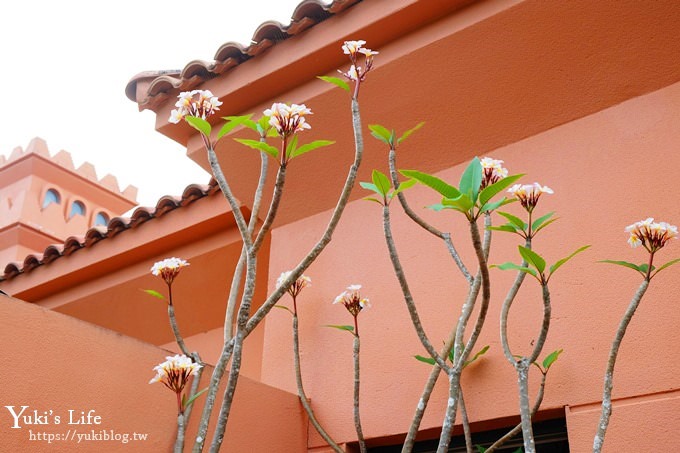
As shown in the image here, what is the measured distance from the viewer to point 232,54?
4.24 metres

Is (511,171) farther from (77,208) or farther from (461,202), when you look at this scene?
(77,208)

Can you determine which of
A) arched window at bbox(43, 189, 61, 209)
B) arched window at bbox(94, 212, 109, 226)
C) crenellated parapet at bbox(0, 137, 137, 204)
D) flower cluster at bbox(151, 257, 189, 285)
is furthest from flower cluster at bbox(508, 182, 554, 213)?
arched window at bbox(94, 212, 109, 226)

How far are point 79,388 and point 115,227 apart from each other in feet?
9.35

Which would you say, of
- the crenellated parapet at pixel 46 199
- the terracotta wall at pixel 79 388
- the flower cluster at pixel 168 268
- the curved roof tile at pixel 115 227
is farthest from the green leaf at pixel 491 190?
the crenellated parapet at pixel 46 199

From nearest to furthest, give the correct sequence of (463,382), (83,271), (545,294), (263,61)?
1. (545,294)
2. (463,382)
3. (263,61)
4. (83,271)

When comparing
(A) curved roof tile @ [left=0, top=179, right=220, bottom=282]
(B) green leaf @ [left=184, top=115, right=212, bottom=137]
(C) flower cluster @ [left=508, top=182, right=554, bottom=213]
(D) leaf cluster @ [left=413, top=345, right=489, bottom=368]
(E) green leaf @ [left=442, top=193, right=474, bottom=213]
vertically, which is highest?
(A) curved roof tile @ [left=0, top=179, right=220, bottom=282]

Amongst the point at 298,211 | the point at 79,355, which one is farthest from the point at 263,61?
the point at 79,355

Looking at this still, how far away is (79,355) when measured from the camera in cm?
291

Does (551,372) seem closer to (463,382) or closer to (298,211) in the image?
(463,382)

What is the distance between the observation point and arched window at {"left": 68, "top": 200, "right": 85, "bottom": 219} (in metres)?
8.21

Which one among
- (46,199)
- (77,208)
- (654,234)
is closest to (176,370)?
(654,234)

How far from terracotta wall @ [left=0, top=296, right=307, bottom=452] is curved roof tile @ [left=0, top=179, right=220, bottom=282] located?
6.70 ft

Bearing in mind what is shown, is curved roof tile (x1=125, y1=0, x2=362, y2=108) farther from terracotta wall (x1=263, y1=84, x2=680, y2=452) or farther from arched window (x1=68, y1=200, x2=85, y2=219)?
arched window (x1=68, y1=200, x2=85, y2=219)

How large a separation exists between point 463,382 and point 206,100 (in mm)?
1597
